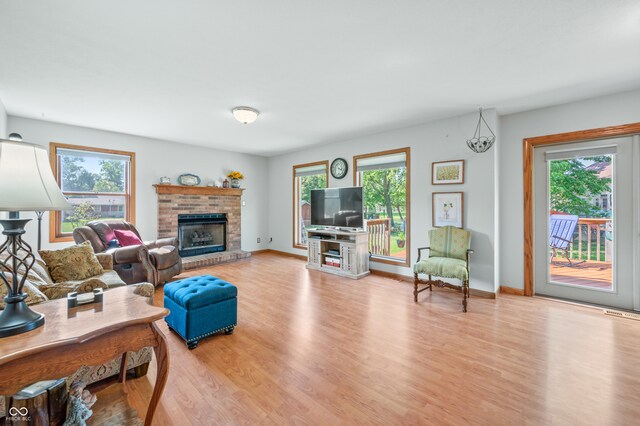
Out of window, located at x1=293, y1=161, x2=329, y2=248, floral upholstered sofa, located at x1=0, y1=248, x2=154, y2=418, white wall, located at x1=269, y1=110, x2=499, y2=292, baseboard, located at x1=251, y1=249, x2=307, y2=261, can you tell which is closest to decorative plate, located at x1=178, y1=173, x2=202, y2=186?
window, located at x1=293, y1=161, x2=329, y2=248

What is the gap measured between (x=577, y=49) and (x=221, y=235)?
627cm

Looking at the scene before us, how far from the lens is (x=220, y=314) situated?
258cm

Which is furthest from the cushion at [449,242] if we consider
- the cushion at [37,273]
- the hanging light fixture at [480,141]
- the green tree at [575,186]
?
the cushion at [37,273]

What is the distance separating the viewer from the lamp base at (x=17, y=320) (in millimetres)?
1170

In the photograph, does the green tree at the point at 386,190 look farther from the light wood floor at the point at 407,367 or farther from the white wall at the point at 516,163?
the light wood floor at the point at 407,367

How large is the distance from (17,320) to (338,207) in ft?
14.2

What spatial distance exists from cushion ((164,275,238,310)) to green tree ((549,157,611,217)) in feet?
13.6

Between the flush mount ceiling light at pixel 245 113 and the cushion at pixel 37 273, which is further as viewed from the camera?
the flush mount ceiling light at pixel 245 113

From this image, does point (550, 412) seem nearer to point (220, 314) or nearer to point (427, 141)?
point (220, 314)

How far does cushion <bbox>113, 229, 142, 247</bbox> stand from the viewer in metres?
4.02

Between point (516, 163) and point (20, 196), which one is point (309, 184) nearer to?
point (516, 163)

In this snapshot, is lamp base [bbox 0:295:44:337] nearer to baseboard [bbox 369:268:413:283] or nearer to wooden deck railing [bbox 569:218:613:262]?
baseboard [bbox 369:268:413:283]

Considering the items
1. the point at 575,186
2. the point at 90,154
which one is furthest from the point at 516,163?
the point at 90,154

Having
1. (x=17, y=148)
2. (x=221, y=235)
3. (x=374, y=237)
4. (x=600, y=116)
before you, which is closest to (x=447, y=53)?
(x=600, y=116)
